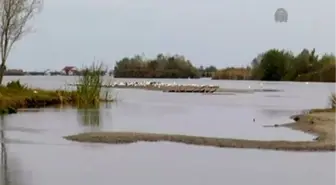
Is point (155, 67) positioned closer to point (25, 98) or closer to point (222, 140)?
point (25, 98)

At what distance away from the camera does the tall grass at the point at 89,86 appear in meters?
45.2

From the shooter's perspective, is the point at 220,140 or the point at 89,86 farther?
the point at 89,86

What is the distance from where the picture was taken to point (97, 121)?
30.4 meters

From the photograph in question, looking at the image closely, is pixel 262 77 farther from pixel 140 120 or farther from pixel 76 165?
pixel 76 165

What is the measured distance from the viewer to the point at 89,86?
46.6 metres

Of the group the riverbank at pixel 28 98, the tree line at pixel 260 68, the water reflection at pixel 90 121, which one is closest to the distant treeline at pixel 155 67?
the tree line at pixel 260 68

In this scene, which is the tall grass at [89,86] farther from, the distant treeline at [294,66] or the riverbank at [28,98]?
the distant treeline at [294,66]

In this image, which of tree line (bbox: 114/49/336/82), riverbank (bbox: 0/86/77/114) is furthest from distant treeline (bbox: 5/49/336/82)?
riverbank (bbox: 0/86/77/114)

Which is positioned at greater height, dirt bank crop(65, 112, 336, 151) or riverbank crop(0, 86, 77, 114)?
riverbank crop(0, 86, 77, 114)

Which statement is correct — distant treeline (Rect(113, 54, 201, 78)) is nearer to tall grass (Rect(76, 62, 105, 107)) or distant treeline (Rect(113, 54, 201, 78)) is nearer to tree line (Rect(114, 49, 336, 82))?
tree line (Rect(114, 49, 336, 82))

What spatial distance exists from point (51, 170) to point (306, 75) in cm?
12088

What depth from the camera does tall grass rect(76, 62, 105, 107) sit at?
45156 millimetres

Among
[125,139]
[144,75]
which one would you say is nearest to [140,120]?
[125,139]

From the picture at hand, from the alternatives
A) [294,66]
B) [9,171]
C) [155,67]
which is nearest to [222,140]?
[9,171]
